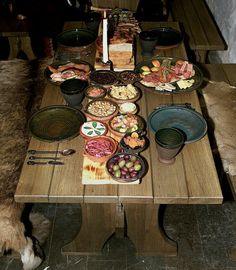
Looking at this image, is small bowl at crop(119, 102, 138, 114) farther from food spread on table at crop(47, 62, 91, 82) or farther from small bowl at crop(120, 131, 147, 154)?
food spread on table at crop(47, 62, 91, 82)

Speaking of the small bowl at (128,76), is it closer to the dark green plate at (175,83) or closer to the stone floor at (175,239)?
the dark green plate at (175,83)

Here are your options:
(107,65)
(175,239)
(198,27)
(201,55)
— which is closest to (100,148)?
(107,65)

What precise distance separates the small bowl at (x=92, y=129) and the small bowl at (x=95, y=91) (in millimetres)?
301

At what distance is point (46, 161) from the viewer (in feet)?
7.81

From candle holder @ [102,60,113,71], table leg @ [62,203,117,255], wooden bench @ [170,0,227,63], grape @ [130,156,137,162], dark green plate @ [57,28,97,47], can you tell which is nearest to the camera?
grape @ [130,156,137,162]

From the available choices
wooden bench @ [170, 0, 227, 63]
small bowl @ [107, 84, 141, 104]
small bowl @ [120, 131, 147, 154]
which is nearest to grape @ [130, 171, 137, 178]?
small bowl @ [120, 131, 147, 154]

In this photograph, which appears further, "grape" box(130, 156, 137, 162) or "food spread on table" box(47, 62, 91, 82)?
"food spread on table" box(47, 62, 91, 82)

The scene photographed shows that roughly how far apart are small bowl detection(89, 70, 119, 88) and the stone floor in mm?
1319

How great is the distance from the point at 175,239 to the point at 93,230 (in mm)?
824

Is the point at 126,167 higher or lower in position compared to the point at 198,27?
higher

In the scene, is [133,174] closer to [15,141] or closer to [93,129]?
[93,129]

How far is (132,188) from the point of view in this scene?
2.19 metres

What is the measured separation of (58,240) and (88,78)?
151cm

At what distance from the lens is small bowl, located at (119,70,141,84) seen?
301 centimetres
